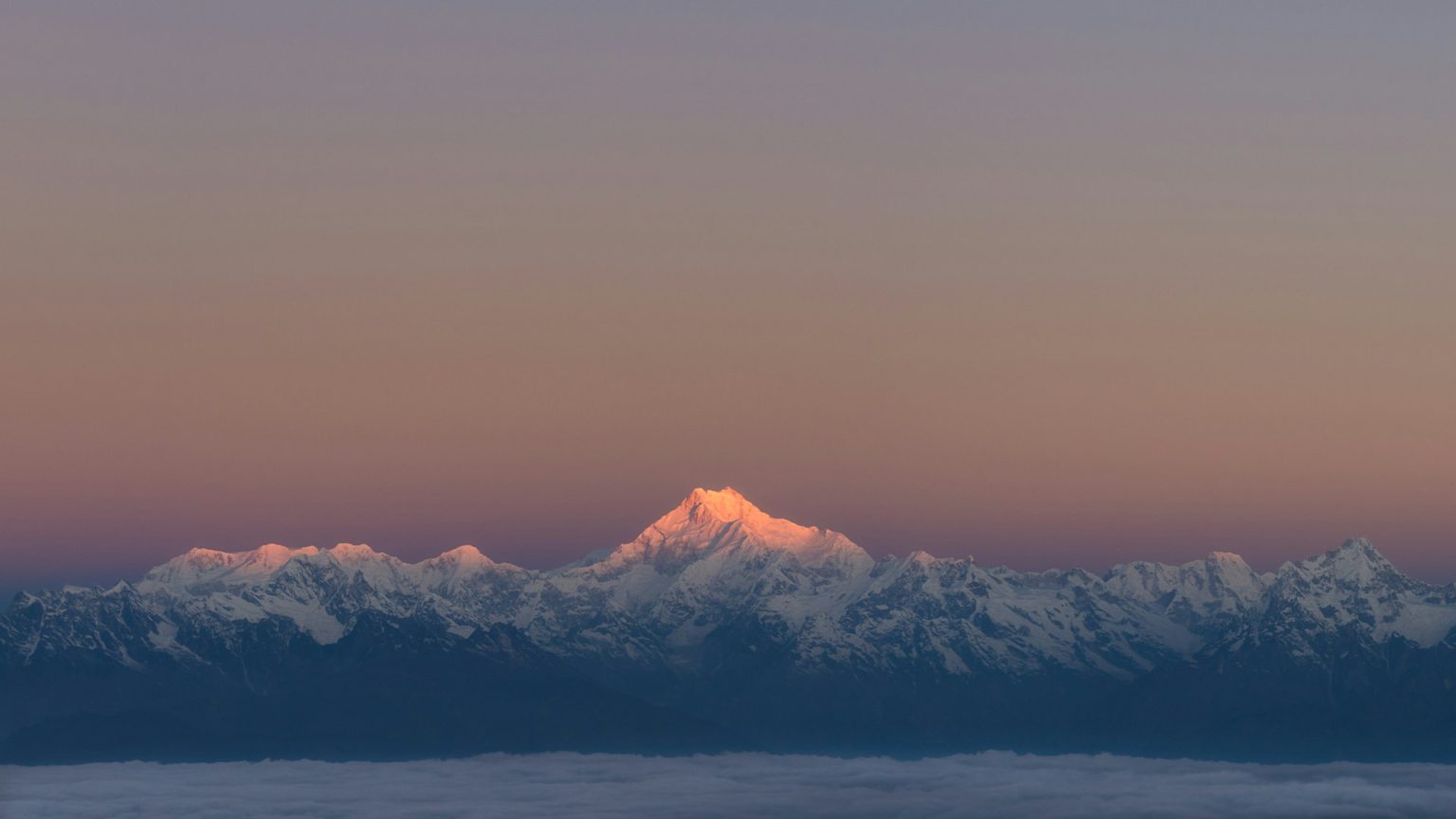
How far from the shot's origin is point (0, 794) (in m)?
175

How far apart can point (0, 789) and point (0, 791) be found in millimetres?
1945

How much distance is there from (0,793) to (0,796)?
5199mm

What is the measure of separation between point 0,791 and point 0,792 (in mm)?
663

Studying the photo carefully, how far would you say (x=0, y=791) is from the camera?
176 meters

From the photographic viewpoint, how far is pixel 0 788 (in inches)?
6978

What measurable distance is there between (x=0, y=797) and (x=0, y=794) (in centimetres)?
390

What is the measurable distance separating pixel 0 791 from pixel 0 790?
78 centimetres

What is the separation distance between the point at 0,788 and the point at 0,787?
404 mm

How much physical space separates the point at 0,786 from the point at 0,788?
0.27m

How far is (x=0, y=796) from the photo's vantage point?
562 feet

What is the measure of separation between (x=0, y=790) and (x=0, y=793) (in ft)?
0.78

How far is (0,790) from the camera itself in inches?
6939
